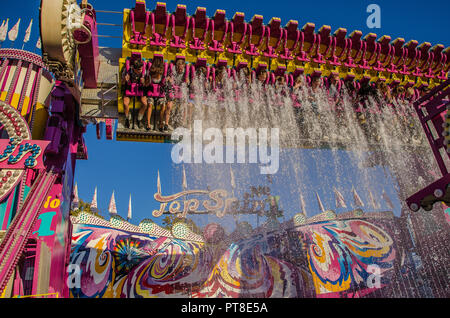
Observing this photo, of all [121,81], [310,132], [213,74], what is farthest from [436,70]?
[121,81]

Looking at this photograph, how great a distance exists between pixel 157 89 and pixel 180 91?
0.58m

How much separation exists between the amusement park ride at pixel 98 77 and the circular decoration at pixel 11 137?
2cm

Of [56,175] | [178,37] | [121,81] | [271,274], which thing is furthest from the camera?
[271,274]

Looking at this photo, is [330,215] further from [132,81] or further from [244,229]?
[132,81]

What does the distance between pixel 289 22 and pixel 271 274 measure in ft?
29.1

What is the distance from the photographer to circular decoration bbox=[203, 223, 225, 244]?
13.9 metres

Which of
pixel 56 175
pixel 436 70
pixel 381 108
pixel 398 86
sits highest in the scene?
pixel 436 70

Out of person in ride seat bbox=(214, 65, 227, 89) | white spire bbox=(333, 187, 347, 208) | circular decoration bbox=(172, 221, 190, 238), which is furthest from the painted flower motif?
white spire bbox=(333, 187, 347, 208)

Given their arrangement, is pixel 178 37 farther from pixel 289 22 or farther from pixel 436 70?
pixel 436 70

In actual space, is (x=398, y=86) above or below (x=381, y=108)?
above

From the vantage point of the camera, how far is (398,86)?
1034 centimetres

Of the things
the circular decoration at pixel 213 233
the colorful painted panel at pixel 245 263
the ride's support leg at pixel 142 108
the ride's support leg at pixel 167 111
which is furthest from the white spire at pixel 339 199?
the ride's support leg at pixel 142 108

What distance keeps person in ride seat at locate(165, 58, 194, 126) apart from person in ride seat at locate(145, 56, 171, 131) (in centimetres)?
11

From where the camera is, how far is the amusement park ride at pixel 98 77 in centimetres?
611
